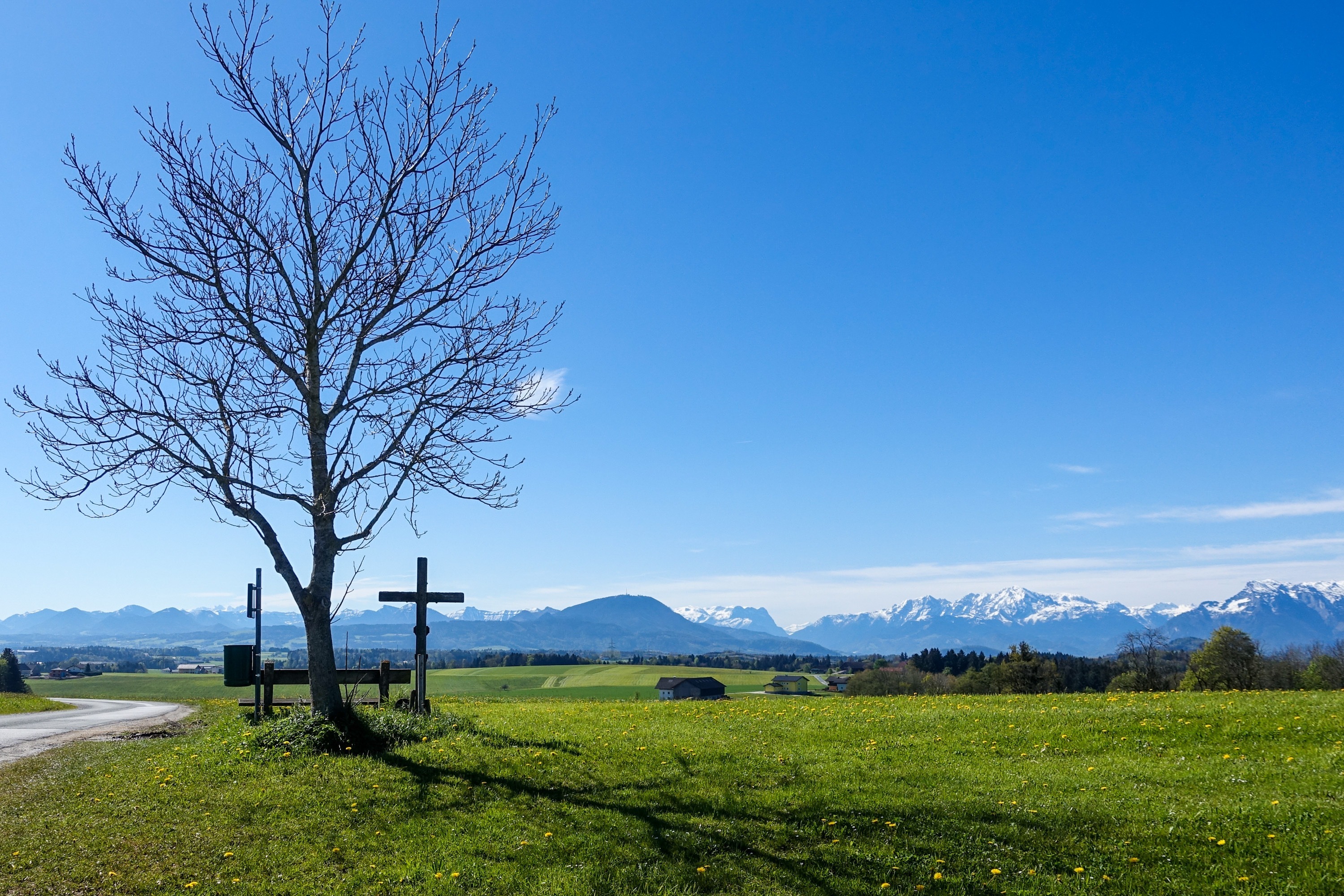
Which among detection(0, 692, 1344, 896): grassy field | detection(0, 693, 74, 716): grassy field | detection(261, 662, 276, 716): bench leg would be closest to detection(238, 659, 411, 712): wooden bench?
detection(261, 662, 276, 716): bench leg

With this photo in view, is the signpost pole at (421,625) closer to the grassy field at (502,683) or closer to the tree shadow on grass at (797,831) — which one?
the tree shadow on grass at (797,831)

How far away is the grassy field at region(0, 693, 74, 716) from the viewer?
101 feet

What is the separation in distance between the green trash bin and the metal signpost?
4.4 inches

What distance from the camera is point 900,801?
10.4m

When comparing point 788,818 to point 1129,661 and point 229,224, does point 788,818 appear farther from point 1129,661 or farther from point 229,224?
point 1129,661

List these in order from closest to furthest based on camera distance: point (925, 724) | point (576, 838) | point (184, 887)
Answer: point (184, 887) → point (576, 838) → point (925, 724)

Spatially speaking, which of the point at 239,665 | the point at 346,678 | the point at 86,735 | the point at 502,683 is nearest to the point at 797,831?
the point at 346,678

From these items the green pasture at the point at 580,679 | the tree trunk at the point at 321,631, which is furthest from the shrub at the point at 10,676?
the tree trunk at the point at 321,631

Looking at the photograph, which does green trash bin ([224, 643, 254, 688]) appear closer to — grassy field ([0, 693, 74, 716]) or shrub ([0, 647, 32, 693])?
grassy field ([0, 693, 74, 716])

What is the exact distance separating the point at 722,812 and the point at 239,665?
15.3 metres

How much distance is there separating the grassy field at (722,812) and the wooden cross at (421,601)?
10.4 ft

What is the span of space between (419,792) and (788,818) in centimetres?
516

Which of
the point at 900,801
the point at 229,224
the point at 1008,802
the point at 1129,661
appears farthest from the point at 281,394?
the point at 1129,661

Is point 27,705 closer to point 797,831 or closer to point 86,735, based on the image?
point 86,735
